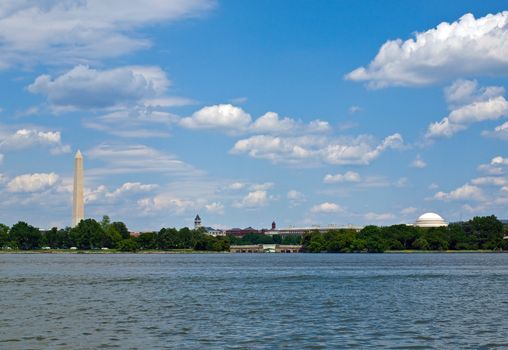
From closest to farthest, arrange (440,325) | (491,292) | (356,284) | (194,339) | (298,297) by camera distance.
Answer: (194,339) < (440,325) < (298,297) < (491,292) < (356,284)

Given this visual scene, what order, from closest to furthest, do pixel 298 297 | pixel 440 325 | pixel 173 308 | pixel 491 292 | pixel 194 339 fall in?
pixel 194 339 → pixel 440 325 → pixel 173 308 → pixel 298 297 → pixel 491 292

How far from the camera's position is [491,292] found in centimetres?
6756

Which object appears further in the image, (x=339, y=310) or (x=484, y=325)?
(x=339, y=310)

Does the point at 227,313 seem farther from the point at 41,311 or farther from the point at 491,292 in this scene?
the point at 491,292

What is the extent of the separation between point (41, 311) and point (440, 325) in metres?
23.8

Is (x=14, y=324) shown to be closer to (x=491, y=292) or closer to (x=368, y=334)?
(x=368, y=334)

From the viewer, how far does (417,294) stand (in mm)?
65000

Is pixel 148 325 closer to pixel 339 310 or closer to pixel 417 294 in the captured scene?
pixel 339 310

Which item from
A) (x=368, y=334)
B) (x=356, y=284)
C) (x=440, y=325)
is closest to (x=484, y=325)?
(x=440, y=325)

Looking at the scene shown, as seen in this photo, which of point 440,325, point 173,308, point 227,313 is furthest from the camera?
point 173,308

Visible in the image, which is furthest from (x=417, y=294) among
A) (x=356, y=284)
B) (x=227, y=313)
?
(x=227, y=313)

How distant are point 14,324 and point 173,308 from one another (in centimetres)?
1142

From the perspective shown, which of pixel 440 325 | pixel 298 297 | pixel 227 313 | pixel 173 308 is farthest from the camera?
pixel 298 297

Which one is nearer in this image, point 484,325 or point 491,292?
point 484,325
